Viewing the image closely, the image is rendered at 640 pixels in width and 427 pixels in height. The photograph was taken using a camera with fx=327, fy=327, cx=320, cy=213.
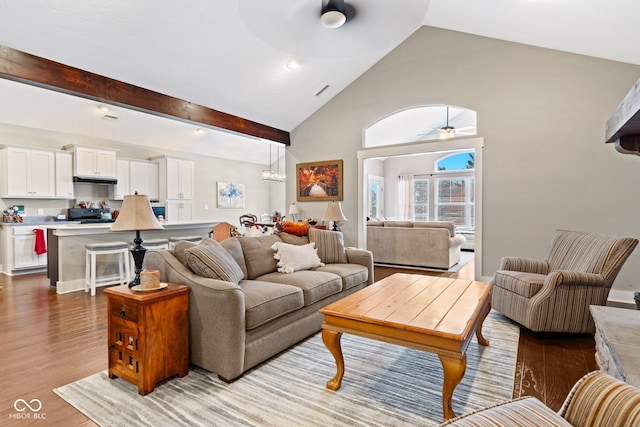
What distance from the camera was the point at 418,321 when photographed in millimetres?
1894

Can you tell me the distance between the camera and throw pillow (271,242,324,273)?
129 inches

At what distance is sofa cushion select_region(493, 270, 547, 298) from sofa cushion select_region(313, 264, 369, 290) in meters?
1.37

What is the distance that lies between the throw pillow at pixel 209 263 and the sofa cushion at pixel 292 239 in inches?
49.4

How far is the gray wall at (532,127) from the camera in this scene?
402cm

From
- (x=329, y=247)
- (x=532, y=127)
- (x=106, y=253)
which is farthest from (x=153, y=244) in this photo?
(x=532, y=127)

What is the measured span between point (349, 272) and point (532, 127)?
130 inches

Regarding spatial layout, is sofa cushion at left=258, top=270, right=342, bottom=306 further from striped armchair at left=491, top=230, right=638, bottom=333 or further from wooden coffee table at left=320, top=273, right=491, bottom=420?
striped armchair at left=491, top=230, right=638, bottom=333

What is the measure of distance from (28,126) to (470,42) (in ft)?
25.3

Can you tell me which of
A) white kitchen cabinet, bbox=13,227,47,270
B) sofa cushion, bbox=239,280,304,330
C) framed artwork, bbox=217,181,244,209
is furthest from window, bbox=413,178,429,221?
white kitchen cabinet, bbox=13,227,47,270

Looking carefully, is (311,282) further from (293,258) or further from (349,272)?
(349,272)

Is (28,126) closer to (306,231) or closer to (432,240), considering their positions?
(306,231)

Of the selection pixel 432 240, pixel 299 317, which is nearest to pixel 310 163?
pixel 432 240

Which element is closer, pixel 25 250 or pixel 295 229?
pixel 295 229

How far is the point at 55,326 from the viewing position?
3.10m
